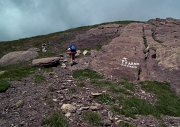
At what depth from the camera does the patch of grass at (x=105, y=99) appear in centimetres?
1481

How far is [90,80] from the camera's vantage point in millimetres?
19375

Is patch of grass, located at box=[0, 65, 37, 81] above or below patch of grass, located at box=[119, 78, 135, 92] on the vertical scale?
above

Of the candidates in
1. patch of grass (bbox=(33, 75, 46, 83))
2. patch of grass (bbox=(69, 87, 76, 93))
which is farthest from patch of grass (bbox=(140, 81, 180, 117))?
patch of grass (bbox=(33, 75, 46, 83))

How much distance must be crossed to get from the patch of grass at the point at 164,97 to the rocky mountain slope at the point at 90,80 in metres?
0.53

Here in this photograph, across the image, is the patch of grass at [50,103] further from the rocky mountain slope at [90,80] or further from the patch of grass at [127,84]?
the patch of grass at [127,84]

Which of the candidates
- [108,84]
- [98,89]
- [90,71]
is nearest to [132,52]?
[90,71]

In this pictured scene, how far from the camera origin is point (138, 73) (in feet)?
75.9

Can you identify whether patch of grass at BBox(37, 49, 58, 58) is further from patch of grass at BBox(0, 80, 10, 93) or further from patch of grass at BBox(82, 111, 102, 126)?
patch of grass at BBox(82, 111, 102, 126)

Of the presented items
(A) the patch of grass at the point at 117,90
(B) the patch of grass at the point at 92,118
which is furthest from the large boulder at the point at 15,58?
(B) the patch of grass at the point at 92,118

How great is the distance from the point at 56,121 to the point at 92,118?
213cm

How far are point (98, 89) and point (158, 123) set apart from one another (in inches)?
223

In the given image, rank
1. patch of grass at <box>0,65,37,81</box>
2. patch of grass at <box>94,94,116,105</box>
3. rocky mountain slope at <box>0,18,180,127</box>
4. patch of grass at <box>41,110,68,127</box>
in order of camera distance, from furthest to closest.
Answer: patch of grass at <box>0,65,37,81</box> < patch of grass at <box>94,94,116,105</box> < rocky mountain slope at <box>0,18,180,127</box> < patch of grass at <box>41,110,68,127</box>

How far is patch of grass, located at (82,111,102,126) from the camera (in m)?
11.9

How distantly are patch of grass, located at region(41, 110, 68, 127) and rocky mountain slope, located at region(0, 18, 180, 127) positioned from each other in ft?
1.02
